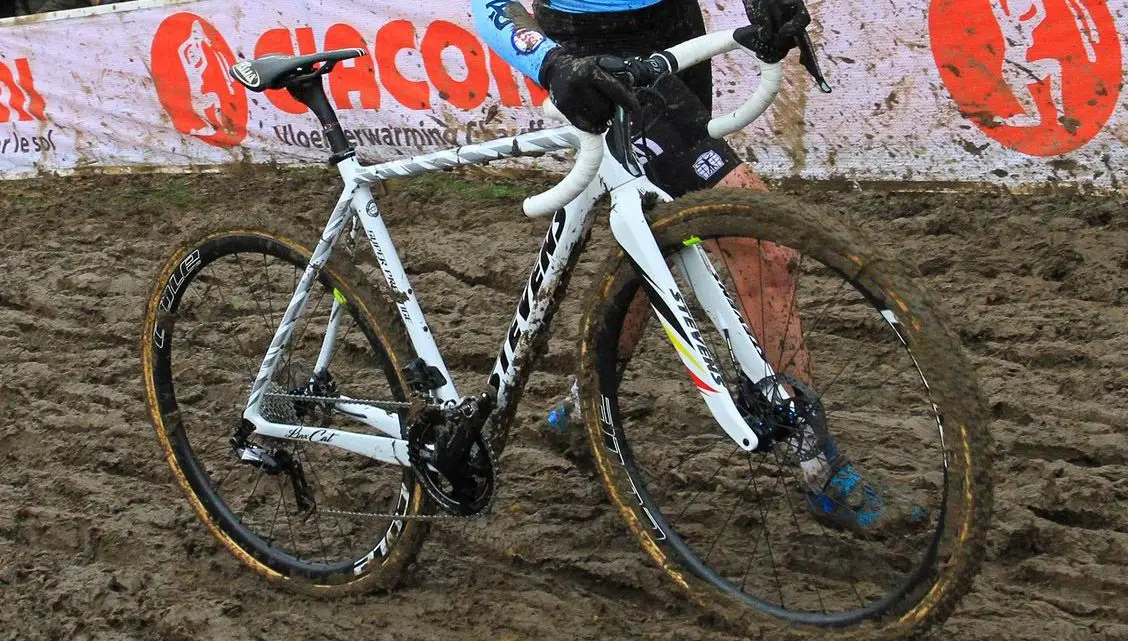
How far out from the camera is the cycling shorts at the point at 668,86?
2764mm

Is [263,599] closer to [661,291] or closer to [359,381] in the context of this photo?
[359,381]

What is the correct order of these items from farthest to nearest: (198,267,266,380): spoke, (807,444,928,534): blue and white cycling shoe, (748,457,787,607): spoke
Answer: (198,267,266,380): spoke → (748,457,787,607): spoke → (807,444,928,534): blue and white cycling shoe

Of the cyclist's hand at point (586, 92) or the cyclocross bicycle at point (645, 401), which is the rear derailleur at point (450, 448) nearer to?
the cyclocross bicycle at point (645, 401)

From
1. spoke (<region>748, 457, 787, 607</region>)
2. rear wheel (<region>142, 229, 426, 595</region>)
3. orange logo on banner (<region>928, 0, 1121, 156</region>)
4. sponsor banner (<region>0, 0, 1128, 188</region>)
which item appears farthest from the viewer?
sponsor banner (<region>0, 0, 1128, 188</region>)

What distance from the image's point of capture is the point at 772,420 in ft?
8.11

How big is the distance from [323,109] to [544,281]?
0.77m

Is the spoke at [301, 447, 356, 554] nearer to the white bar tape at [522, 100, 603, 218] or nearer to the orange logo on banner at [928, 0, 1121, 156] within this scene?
the white bar tape at [522, 100, 603, 218]

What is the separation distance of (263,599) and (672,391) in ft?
5.23

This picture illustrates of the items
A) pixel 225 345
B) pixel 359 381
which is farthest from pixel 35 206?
pixel 359 381

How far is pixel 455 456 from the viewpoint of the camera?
2939mm

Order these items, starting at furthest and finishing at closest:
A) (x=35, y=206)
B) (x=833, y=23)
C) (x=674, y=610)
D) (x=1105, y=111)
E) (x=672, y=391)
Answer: (x=35, y=206)
(x=833, y=23)
(x=1105, y=111)
(x=672, y=391)
(x=674, y=610)

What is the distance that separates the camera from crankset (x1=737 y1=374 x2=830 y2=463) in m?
2.46

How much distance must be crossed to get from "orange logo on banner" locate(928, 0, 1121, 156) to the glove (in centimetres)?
384

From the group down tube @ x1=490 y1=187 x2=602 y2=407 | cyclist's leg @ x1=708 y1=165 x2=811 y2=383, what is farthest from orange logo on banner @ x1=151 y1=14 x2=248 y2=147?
cyclist's leg @ x1=708 y1=165 x2=811 y2=383
